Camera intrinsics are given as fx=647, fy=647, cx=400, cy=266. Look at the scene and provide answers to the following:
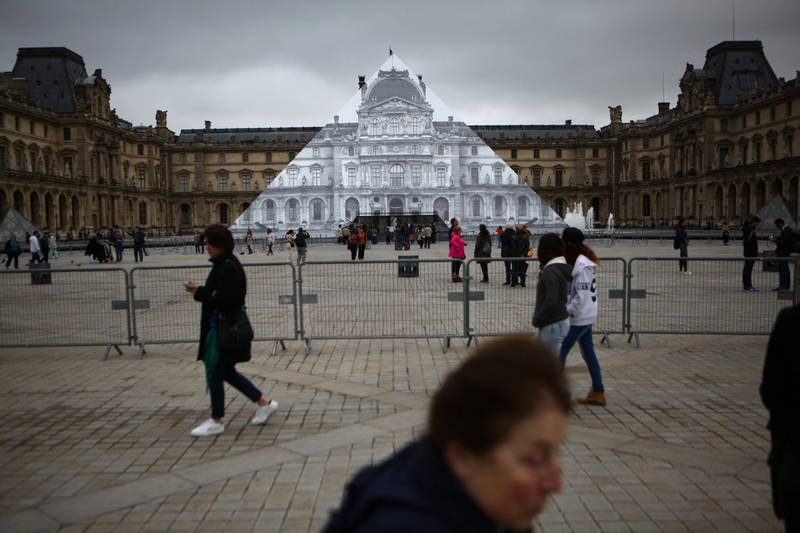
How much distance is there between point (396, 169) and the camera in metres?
29.5

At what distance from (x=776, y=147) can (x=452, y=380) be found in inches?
2057

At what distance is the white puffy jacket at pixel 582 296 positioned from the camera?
4668 millimetres

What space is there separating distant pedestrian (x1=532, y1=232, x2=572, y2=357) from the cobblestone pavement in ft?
2.03

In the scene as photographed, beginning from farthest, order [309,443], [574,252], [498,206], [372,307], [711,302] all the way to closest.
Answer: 1. [498,206]
2. [711,302]
3. [372,307]
4. [574,252]
5. [309,443]

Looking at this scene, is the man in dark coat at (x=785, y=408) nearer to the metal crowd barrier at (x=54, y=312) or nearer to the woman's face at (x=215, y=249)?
the woman's face at (x=215, y=249)

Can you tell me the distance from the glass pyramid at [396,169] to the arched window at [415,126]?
4 cm

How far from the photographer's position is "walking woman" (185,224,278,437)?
4078 millimetres

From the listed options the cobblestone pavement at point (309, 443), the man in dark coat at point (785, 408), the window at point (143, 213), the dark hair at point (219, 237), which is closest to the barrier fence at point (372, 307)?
the cobblestone pavement at point (309, 443)

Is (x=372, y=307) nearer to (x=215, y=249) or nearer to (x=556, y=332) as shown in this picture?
(x=556, y=332)

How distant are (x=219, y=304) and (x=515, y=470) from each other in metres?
3.31

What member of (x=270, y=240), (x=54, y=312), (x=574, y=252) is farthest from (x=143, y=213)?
(x=574, y=252)

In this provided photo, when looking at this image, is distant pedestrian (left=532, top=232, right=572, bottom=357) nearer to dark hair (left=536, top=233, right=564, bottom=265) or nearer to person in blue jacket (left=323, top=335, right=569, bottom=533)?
dark hair (left=536, top=233, right=564, bottom=265)

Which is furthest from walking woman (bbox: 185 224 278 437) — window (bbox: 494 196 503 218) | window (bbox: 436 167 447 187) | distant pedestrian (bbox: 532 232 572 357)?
window (bbox: 436 167 447 187)

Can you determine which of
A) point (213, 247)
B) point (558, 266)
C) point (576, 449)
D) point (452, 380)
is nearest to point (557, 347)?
point (558, 266)
